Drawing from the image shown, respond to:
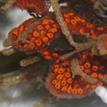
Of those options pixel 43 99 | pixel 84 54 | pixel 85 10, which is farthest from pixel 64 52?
pixel 43 99

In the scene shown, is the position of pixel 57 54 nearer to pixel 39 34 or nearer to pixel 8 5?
pixel 39 34

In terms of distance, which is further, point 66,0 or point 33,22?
point 66,0

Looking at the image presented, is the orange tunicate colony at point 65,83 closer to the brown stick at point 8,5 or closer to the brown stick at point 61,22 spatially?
the brown stick at point 61,22

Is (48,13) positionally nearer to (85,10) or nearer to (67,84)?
(85,10)

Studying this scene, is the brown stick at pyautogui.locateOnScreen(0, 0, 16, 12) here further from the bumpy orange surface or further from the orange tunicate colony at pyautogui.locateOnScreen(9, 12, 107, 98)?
the bumpy orange surface

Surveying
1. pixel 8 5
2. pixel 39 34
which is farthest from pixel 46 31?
pixel 8 5

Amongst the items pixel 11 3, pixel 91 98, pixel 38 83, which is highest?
pixel 11 3

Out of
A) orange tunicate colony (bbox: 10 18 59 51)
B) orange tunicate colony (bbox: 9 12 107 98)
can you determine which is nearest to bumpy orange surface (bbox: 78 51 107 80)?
A: orange tunicate colony (bbox: 9 12 107 98)
